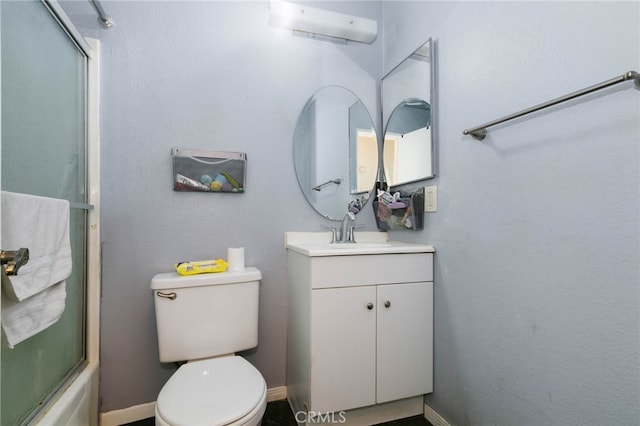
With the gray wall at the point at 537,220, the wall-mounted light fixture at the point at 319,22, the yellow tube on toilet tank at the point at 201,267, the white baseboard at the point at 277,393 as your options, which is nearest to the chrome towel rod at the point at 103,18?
the wall-mounted light fixture at the point at 319,22

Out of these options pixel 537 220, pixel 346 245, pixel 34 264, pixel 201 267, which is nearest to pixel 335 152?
pixel 346 245

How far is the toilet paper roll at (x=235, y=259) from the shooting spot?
4.60ft

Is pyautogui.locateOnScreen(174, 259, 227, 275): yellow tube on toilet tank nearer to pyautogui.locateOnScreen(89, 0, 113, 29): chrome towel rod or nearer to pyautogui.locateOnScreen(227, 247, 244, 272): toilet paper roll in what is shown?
pyautogui.locateOnScreen(227, 247, 244, 272): toilet paper roll

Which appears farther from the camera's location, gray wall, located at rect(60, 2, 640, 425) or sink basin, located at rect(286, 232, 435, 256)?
sink basin, located at rect(286, 232, 435, 256)

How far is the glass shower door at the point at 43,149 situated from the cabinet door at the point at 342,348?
927mm

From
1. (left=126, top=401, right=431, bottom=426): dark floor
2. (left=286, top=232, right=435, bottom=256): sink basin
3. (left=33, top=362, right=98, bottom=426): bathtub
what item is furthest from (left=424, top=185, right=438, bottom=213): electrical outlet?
(left=33, top=362, right=98, bottom=426): bathtub

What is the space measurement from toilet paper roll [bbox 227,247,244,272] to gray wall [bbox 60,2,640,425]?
0.10 metres

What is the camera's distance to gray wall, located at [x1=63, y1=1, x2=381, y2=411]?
4.46ft

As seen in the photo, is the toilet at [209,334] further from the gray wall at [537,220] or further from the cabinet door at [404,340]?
the gray wall at [537,220]

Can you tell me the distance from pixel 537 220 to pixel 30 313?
151 cm

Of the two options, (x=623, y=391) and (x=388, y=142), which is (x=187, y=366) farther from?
(x=388, y=142)

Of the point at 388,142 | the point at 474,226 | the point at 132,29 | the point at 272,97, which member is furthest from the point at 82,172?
the point at 474,226

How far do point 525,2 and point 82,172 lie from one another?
1839mm

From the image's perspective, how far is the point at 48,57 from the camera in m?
1.05
